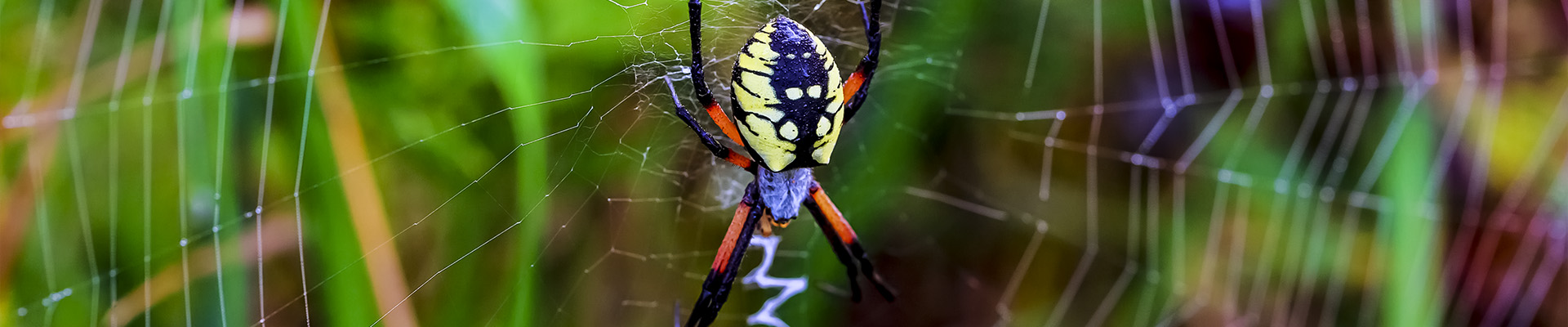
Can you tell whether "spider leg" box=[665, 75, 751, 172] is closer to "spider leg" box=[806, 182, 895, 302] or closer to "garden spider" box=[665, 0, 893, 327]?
"garden spider" box=[665, 0, 893, 327]

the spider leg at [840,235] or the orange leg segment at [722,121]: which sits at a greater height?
the orange leg segment at [722,121]

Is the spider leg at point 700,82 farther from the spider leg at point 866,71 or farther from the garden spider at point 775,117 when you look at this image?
the spider leg at point 866,71

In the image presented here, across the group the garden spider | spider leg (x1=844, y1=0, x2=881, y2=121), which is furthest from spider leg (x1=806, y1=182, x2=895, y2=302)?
spider leg (x1=844, y1=0, x2=881, y2=121)

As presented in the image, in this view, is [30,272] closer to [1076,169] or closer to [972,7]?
[972,7]

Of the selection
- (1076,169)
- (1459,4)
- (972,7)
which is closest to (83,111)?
→ (972,7)

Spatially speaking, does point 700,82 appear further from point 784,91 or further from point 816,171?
point 816,171

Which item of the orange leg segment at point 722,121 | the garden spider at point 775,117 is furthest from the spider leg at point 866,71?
the orange leg segment at point 722,121
